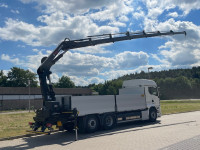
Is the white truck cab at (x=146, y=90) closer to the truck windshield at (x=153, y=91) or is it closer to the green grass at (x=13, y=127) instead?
the truck windshield at (x=153, y=91)

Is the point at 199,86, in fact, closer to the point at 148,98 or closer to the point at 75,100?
the point at 148,98

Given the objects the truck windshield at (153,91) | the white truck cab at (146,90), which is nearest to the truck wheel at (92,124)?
the white truck cab at (146,90)

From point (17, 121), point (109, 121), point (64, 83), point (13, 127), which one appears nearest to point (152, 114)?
point (109, 121)

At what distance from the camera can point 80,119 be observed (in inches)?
452

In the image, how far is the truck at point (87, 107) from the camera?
10.6 m

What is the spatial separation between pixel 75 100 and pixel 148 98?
6.72 metres

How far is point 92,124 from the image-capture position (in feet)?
38.6

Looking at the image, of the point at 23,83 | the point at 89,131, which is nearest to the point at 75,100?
the point at 89,131

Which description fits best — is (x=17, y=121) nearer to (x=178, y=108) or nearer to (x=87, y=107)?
(x=87, y=107)

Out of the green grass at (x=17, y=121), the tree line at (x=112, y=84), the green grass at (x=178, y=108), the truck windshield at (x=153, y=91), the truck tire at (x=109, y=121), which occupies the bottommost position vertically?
the green grass at (x=178, y=108)

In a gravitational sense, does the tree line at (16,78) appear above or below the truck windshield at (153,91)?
above

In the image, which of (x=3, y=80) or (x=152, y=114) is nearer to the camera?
(x=152, y=114)

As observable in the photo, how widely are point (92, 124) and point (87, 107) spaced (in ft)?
3.45

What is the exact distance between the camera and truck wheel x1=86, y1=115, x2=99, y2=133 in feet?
37.7
